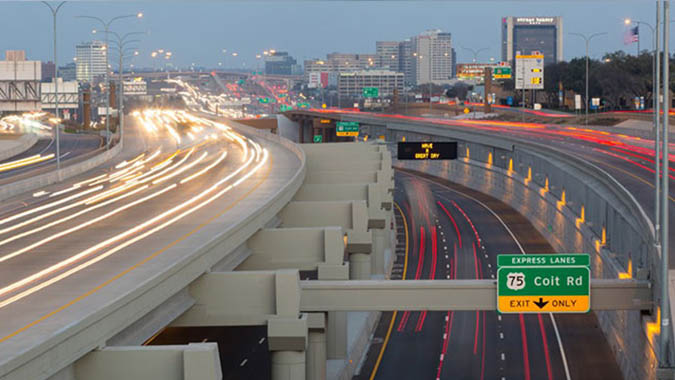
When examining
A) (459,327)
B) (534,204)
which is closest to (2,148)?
(534,204)

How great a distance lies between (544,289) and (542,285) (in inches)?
5.6

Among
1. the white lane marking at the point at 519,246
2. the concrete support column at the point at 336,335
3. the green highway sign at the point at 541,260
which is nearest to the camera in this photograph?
the green highway sign at the point at 541,260

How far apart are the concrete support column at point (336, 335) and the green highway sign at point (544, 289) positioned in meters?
11.4

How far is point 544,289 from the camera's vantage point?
99.3ft

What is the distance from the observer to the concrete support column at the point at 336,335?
1588 inches

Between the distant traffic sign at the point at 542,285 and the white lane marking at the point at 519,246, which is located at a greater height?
the distant traffic sign at the point at 542,285

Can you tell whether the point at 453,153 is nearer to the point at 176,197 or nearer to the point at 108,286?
the point at 176,197

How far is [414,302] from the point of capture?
30.5m

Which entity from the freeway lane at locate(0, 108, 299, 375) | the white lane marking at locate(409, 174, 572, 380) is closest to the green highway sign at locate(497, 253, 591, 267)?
the freeway lane at locate(0, 108, 299, 375)

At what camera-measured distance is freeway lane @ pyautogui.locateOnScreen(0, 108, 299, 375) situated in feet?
73.5

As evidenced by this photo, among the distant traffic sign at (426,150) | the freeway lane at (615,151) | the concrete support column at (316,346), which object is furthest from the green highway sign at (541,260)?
the distant traffic sign at (426,150)

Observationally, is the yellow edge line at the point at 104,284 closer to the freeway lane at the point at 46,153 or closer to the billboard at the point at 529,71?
the freeway lane at the point at 46,153

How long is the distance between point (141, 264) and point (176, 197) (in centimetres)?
Result: 1936

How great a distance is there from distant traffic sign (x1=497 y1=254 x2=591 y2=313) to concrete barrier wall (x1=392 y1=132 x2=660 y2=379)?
239cm
